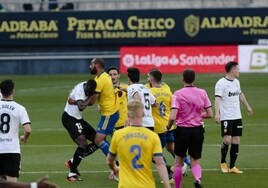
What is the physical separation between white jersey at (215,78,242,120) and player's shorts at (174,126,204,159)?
2.40 m

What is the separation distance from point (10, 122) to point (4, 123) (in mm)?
95

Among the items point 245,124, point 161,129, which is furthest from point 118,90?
point 245,124

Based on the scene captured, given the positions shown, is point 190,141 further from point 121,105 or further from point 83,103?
point 121,105

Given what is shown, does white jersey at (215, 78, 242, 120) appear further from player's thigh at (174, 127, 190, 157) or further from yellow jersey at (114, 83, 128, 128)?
player's thigh at (174, 127, 190, 157)

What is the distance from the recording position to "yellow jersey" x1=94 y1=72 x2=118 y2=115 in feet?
57.7

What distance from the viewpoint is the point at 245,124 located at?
26.0m

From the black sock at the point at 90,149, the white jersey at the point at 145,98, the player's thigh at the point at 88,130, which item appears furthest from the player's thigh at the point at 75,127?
the white jersey at the point at 145,98

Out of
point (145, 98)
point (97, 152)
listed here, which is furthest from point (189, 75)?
point (97, 152)

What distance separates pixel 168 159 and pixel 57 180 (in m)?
3.56

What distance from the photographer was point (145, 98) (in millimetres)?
16391

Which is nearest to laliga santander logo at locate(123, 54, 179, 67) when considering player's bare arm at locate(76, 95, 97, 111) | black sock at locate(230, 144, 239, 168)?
black sock at locate(230, 144, 239, 168)

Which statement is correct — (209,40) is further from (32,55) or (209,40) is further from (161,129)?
(161,129)

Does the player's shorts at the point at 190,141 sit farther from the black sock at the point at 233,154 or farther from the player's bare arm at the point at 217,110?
the black sock at the point at 233,154

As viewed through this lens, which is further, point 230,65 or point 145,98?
point 230,65
